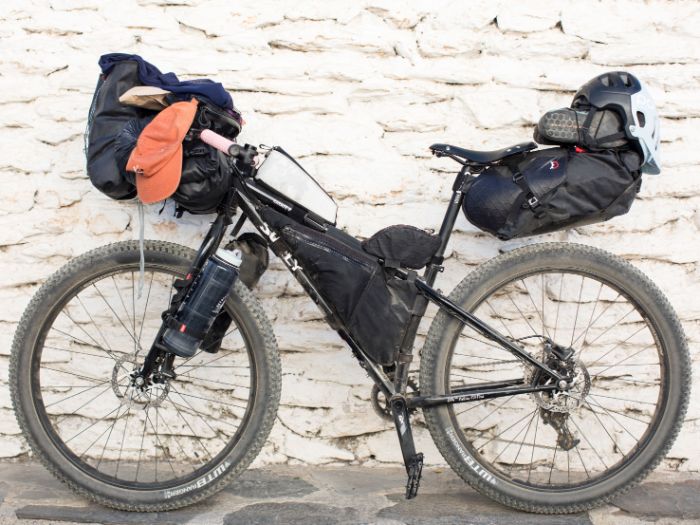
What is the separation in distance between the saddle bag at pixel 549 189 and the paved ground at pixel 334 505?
3.60ft

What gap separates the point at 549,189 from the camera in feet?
8.89

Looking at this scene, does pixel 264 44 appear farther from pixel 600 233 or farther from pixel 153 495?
pixel 153 495

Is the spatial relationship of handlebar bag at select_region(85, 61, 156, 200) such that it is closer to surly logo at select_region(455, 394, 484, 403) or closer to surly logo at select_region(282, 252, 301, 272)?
surly logo at select_region(282, 252, 301, 272)

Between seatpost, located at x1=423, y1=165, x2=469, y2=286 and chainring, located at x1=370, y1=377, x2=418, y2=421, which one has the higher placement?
seatpost, located at x1=423, y1=165, x2=469, y2=286

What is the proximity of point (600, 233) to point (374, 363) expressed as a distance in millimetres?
1204

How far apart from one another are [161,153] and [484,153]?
1.15m

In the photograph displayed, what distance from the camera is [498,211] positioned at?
2.74 metres

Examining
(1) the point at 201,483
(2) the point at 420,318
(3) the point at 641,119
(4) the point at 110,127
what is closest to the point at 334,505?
(1) the point at 201,483

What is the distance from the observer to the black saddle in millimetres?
2766

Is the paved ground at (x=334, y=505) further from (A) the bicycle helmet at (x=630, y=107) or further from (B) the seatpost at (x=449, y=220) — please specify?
(A) the bicycle helmet at (x=630, y=107)

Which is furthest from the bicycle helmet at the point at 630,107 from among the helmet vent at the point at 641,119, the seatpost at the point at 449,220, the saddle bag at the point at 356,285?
the saddle bag at the point at 356,285

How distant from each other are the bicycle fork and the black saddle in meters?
0.91

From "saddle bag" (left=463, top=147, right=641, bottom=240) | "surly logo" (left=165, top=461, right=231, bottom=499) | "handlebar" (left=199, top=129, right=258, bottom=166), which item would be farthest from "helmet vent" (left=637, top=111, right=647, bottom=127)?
"surly logo" (left=165, top=461, right=231, bottom=499)

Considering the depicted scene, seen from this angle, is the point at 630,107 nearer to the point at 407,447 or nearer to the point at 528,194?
the point at 528,194
